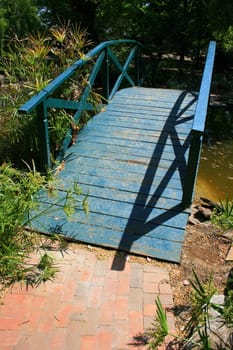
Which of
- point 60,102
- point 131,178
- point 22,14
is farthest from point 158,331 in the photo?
point 22,14

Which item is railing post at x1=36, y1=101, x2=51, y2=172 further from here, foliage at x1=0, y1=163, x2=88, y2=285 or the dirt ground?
the dirt ground

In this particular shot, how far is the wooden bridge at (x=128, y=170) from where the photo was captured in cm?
270

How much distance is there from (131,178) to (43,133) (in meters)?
0.97

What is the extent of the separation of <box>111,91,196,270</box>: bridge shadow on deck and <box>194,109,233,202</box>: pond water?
0.85 metres

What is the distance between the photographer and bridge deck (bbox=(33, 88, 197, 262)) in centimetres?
271

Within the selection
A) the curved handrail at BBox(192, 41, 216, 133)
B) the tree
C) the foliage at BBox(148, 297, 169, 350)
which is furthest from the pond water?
the tree

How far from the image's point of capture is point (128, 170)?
11.4 feet

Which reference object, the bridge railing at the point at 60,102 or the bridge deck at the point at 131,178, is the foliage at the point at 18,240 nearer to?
the bridge deck at the point at 131,178

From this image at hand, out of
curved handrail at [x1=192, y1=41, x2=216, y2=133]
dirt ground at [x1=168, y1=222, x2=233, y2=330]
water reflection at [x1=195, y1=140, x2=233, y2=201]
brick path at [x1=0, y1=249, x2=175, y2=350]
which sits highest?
curved handrail at [x1=192, y1=41, x2=216, y2=133]

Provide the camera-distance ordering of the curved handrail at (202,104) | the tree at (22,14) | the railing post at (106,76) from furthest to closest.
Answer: the tree at (22,14) → the railing post at (106,76) → the curved handrail at (202,104)

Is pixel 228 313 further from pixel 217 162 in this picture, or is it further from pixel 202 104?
pixel 217 162

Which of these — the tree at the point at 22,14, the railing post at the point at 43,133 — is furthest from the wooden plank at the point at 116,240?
the tree at the point at 22,14

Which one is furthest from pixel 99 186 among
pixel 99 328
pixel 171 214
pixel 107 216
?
pixel 99 328

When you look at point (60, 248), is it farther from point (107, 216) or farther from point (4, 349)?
point (4, 349)
